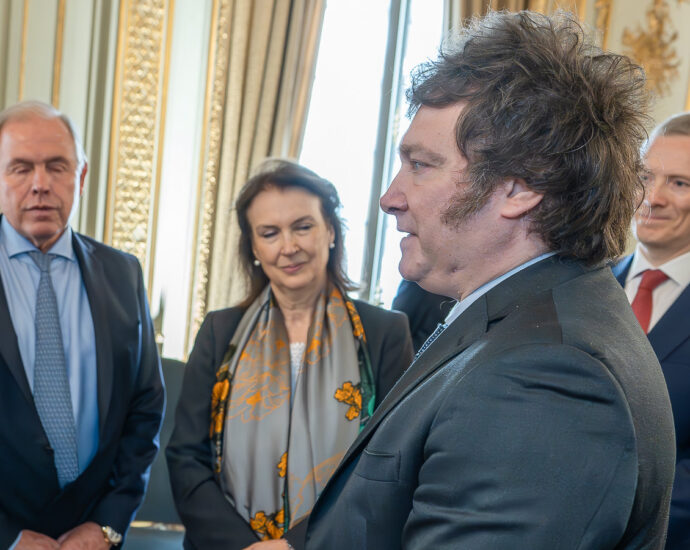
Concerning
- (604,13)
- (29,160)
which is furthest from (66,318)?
(604,13)

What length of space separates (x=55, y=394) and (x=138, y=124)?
8.45ft

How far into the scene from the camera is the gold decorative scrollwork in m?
5.28

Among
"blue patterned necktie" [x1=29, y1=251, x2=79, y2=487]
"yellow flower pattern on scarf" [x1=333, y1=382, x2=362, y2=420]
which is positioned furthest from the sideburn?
"blue patterned necktie" [x1=29, y1=251, x2=79, y2=487]

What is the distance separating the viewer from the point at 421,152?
1.24 m

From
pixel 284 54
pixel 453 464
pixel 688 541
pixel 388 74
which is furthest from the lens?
pixel 388 74

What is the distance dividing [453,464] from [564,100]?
0.58 meters

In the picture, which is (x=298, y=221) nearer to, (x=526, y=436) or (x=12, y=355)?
(x=12, y=355)

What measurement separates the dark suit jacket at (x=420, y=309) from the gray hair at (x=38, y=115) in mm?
1218

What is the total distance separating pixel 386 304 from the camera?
541cm

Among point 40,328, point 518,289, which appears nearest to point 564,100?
point 518,289

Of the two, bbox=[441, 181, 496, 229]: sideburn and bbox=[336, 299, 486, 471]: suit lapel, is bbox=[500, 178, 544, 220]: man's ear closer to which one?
bbox=[441, 181, 496, 229]: sideburn

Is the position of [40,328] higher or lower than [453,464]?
lower

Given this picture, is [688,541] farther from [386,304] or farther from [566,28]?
[386,304]

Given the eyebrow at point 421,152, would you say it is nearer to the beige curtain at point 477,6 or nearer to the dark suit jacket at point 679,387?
the dark suit jacket at point 679,387
